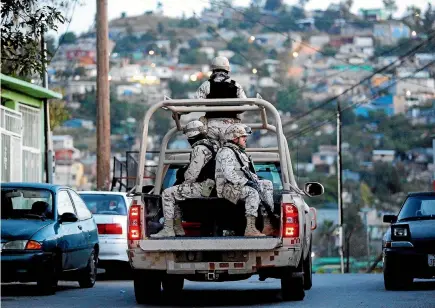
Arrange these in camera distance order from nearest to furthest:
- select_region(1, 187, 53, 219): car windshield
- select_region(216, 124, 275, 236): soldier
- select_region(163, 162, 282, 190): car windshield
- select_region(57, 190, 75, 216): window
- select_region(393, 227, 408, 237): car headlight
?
select_region(216, 124, 275, 236): soldier, select_region(163, 162, 282, 190): car windshield, select_region(1, 187, 53, 219): car windshield, select_region(57, 190, 75, 216): window, select_region(393, 227, 408, 237): car headlight

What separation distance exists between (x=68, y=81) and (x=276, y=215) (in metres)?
105

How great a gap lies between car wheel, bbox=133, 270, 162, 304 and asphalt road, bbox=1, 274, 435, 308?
0.17 meters

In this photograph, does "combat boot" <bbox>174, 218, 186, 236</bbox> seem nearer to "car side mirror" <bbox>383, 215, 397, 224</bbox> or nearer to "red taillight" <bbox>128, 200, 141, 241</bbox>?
"red taillight" <bbox>128, 200, 141, 241</bbox>

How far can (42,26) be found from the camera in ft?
72.9

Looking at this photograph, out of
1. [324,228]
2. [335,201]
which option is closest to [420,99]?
[335,201]

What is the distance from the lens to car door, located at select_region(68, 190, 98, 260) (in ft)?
67.5

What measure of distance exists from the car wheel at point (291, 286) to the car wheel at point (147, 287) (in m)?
1.52

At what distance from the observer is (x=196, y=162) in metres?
17.0

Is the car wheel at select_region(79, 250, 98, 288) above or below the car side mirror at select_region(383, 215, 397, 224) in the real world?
below

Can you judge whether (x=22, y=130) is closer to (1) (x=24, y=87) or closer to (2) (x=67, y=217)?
(1) (x=24, y=87)

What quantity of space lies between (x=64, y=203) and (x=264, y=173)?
9.94ft

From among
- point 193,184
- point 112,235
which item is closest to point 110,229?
point 112,235

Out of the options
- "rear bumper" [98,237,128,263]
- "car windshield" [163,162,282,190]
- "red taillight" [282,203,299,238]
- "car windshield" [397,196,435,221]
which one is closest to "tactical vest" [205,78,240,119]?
"car windshield" [163,162,282,190]

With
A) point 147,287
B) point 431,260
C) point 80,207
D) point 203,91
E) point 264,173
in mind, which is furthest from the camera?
point 80,207
